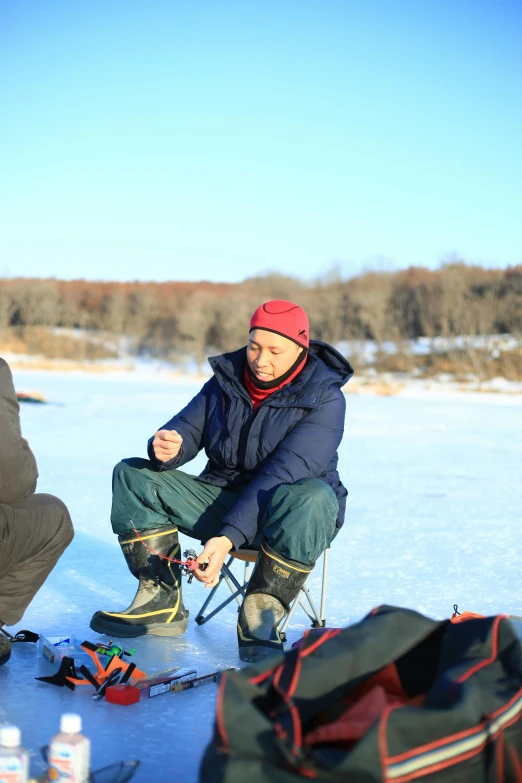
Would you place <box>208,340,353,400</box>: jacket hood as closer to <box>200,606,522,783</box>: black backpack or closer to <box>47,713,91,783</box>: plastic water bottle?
<box>200,606,522,783</box>: black backpack

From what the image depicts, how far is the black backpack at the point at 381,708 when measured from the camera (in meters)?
1.35

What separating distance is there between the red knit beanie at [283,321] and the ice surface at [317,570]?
103 centimetres

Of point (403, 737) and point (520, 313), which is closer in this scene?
point (403, 737)

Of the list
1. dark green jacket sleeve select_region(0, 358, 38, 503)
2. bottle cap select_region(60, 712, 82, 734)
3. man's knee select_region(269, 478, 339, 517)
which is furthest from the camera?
man's knee select_region(269, 478, 339, 517)

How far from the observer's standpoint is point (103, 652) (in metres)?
2.50

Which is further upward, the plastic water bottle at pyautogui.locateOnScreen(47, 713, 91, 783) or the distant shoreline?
the plastic water bottle at pyautogui.locateOnScreen(47, 713, 91, 783)

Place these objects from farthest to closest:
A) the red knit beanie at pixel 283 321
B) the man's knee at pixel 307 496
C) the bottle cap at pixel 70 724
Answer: the red knit beanie at pixel 283 321 → the man's knee at pixel 307 496 → the bottle cap at pixel 70 724

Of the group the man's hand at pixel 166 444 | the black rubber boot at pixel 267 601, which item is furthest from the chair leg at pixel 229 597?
the man's hand at pixel 166 444

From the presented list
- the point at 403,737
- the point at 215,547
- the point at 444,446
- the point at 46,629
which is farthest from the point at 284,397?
the point at 444,446

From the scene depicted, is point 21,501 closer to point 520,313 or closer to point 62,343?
point 520,313

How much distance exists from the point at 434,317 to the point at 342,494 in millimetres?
29844

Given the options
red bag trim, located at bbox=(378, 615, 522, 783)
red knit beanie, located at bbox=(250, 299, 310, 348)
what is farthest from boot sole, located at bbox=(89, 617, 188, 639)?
red bag trim, located at bbox=(378, 615, 522, 783)

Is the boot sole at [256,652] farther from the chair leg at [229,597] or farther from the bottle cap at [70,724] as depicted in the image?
the bottle cap at [70,724]

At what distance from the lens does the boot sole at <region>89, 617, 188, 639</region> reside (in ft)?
9.52
